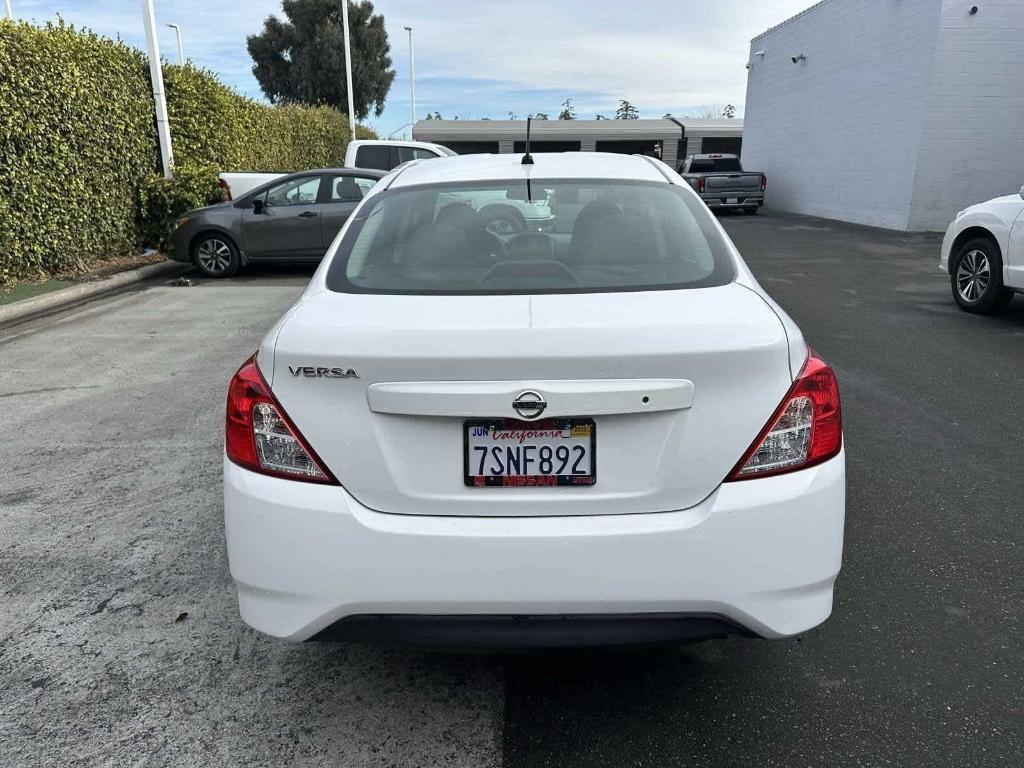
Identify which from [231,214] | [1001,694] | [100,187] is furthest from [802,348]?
[100,187]

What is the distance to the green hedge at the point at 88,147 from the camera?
9609mm

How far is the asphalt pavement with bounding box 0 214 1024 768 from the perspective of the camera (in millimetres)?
2318

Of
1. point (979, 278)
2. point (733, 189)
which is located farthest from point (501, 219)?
point (733, 189)

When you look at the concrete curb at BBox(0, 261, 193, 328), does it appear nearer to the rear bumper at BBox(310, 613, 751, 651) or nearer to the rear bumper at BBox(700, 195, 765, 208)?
the rear bumper at BBox(310, 613, 751, 651)

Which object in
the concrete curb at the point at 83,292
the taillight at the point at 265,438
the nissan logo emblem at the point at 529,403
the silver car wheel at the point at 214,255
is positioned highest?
the nissan logo emblem at the point at 529,403

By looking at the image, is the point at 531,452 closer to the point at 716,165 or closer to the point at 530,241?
the point at 530,241

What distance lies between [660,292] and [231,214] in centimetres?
1044

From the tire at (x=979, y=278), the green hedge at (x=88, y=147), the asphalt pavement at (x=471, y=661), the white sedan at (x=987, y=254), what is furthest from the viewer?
the green hedge at (x=88, y=147)

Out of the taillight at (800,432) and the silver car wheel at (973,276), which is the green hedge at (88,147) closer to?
the taillight at (800,432)

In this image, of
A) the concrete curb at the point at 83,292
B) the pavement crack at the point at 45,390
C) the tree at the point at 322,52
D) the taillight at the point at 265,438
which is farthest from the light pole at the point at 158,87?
the tree at the point at 322,52

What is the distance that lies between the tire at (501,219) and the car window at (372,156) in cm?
1255

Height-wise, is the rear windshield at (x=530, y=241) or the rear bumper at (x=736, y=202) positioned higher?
the rear windshield at (x=530, y=241)

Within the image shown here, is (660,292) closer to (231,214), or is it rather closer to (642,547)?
(642,547)

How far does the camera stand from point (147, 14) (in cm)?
1299
